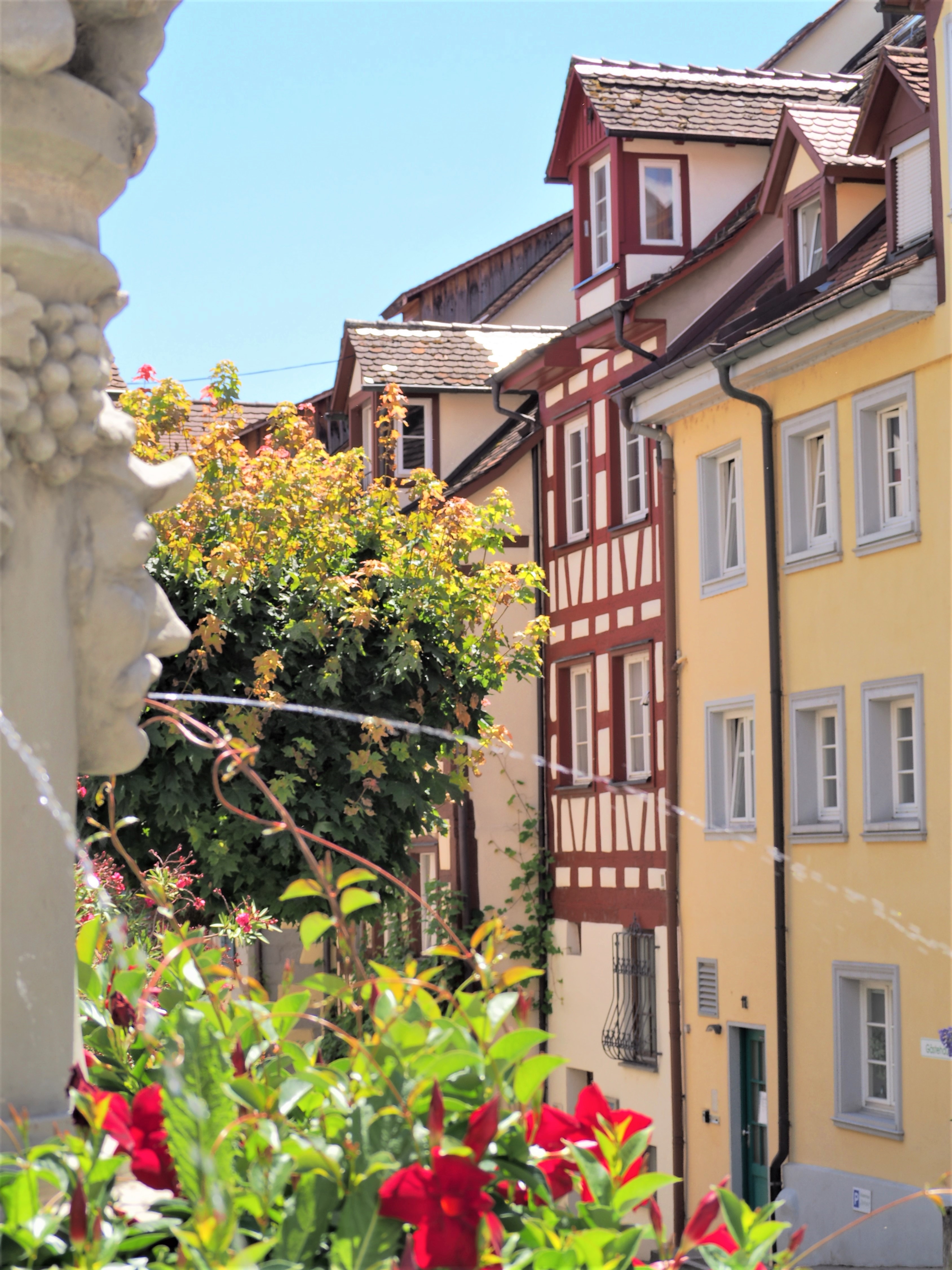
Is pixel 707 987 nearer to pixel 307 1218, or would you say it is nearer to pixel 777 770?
pixel 777 770

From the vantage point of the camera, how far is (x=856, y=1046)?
16.1m

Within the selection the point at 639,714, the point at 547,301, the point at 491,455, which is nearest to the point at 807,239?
the point at 639,714

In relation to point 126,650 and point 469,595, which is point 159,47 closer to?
point 126,650

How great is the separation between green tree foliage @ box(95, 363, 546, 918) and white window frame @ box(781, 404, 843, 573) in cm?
258

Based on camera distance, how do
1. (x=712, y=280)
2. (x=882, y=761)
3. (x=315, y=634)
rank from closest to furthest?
(x=315, y=634) → (x=882, y=761) → (x=712, y=280)

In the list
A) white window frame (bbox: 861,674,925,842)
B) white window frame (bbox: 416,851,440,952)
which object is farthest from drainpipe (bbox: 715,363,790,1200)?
white window frame (bbox: 416,851,440,952)

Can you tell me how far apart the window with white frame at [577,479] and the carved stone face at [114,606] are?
18810 mm

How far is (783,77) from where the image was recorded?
22.0 metres

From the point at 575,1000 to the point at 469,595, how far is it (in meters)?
7.79

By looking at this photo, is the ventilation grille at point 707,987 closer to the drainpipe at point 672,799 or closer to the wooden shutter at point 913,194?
the drainpipe at point 672,799

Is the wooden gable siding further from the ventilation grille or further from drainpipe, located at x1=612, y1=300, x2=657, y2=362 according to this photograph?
the ventilation grille

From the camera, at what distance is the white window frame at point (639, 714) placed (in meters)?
20.0

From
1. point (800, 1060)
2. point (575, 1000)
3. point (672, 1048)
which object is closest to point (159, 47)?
point (800, 1060)

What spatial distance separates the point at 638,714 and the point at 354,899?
735 inches
